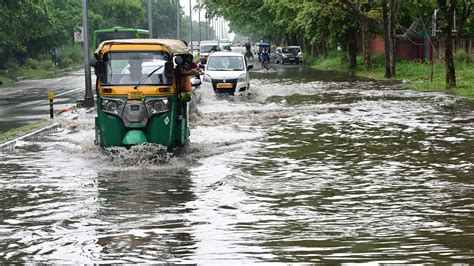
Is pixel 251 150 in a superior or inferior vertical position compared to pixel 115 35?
inferior

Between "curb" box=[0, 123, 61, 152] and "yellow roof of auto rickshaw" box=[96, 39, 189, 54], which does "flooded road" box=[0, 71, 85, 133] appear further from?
"yellow roof of auto rickshaw" box=[96, 39, 189, 54]

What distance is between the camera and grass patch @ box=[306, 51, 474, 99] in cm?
3252

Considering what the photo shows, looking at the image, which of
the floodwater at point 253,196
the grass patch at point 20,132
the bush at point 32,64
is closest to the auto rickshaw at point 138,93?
the floodwater at point 253,196

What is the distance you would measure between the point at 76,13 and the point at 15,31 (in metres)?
25.6

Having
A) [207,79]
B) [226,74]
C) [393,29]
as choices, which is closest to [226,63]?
[226,74]

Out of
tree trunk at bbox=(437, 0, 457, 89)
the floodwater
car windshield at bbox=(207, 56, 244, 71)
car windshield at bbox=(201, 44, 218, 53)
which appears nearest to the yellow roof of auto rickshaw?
the floodwater

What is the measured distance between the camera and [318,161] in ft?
50.8

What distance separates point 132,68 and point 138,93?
57 cm

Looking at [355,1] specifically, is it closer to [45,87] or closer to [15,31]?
[45,87]

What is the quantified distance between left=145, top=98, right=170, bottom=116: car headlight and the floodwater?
720mm

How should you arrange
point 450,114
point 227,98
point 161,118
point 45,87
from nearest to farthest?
point 161,118, point 450,114, point 227,98, point 45,87

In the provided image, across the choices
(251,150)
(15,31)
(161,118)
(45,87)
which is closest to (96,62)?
(161,118)

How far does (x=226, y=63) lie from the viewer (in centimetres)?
3275

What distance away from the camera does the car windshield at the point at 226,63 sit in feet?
107
